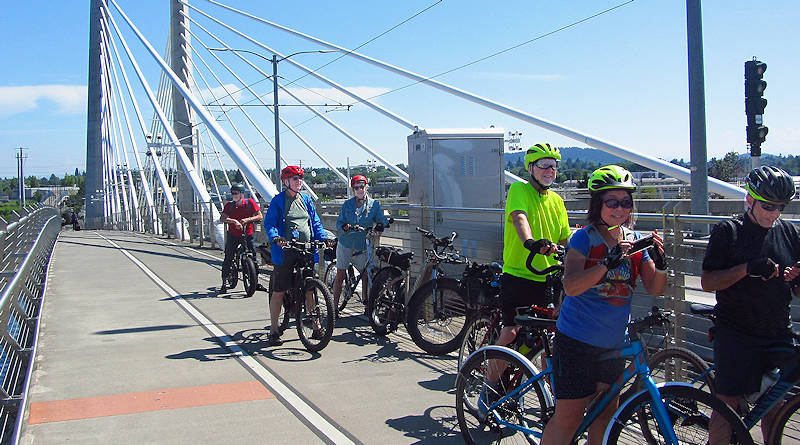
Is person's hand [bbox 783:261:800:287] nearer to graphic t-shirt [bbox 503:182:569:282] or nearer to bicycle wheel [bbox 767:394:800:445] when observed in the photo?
bicycle wheel [bbox 767:394:800:445]

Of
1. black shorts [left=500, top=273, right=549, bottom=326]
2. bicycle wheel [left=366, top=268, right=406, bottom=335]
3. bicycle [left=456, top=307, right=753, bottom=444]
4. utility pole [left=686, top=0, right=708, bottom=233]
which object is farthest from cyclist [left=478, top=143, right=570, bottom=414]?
utility pole [left=686, top=0, right=708, bottom=233]

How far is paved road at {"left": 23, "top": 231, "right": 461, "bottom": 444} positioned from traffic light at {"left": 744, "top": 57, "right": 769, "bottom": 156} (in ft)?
19.3

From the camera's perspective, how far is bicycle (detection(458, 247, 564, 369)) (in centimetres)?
453

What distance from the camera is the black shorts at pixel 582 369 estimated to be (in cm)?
330

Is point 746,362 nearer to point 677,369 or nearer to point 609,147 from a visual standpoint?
point 677,369

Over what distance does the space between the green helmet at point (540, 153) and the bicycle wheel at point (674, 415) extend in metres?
1.98

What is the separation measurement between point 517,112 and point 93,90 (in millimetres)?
42850

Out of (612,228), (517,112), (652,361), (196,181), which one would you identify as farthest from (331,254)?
(196,181)

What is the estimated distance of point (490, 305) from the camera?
17.3ft

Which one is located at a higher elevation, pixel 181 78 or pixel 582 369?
pixel 181 78

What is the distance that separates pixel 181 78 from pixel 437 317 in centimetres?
2372

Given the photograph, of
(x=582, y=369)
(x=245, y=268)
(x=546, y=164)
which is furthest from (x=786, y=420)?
(x=245, y=268)

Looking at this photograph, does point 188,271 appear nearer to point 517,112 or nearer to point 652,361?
point 517,112

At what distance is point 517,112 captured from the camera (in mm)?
21406
